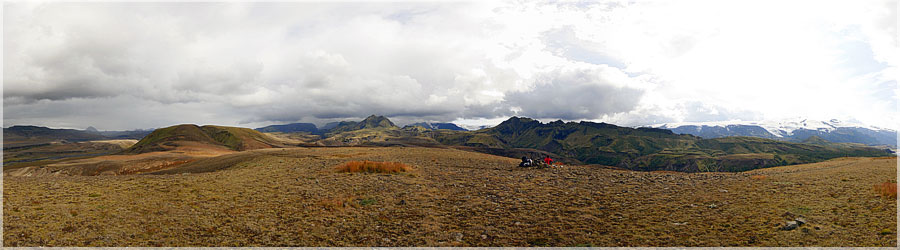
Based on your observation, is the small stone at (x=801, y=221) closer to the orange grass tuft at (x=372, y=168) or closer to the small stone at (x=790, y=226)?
the small stone at (x=790, y=226)

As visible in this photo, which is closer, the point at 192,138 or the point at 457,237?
the point at 457,237

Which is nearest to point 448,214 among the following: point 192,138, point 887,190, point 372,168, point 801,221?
point 801,221

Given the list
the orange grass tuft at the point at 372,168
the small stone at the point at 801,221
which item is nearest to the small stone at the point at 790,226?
the small stone at the point at 801,221

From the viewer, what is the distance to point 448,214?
14227mm

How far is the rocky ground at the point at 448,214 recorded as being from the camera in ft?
34.3

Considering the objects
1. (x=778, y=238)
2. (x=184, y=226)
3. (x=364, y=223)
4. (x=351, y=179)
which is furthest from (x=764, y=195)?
(x=184, y=226)

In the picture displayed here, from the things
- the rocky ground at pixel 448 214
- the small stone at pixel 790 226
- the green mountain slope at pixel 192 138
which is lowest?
the green mountain slope at pixel 192 138

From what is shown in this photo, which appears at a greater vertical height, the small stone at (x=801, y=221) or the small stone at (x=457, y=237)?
the small stone at (x=801, y=221)

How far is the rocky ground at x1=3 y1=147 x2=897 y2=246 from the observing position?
10461 millimetres

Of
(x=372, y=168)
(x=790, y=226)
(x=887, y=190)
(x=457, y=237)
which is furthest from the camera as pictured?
(x=372, y=168)

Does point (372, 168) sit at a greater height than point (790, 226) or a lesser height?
lesser

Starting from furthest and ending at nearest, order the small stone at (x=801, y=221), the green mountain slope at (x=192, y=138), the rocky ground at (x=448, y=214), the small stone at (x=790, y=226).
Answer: the green mountain slope at (x=192, y=138), the small stone at (x=801, y=221), the rocky ground at (x=448, y=214), the small stone at (x=790, y=226)

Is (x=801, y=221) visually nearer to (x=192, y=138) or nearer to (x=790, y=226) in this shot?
(x=790, y=226)

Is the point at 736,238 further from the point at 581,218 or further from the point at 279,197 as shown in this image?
the point at 279,197
